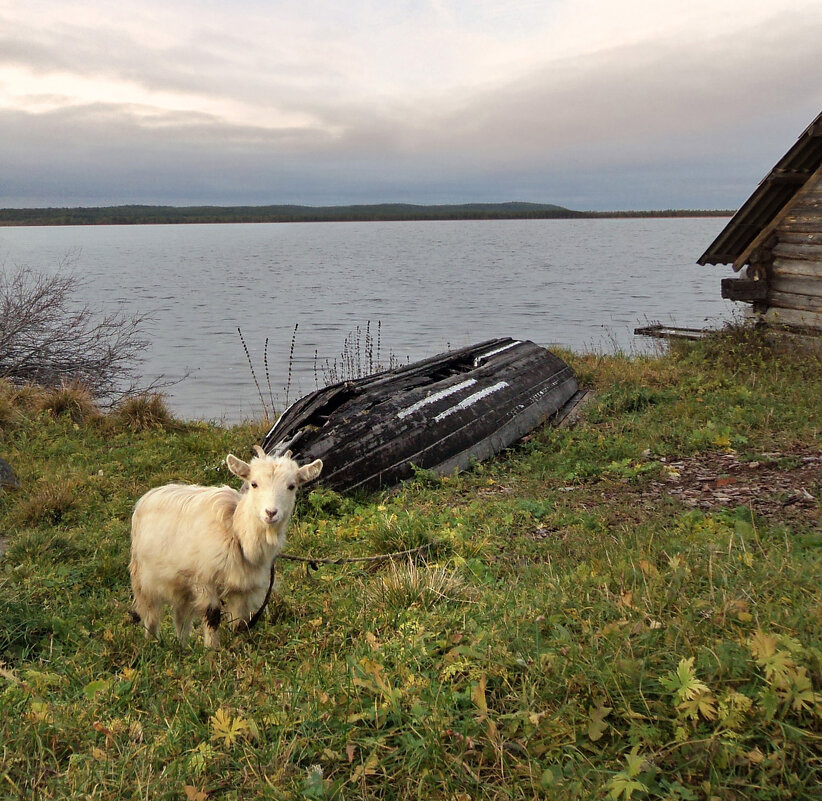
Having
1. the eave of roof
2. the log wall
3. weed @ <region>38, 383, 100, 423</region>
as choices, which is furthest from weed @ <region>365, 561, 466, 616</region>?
the log wall

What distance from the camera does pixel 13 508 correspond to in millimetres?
8891

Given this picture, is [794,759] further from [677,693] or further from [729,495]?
[729,495]

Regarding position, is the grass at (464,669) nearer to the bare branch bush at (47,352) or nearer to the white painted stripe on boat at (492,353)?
the white painted stripe on boat at (492,353)

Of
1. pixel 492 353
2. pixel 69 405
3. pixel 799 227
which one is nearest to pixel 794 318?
pixel 799 227

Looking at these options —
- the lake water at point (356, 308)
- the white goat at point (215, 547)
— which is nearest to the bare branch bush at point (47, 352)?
the lake water at point (356, 308)

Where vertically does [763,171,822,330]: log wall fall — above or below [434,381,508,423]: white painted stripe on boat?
above

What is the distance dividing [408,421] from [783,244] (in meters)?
10.5

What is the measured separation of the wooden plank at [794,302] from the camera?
14.4 metres

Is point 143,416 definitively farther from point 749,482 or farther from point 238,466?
point 749,482

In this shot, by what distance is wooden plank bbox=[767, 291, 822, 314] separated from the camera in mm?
14383

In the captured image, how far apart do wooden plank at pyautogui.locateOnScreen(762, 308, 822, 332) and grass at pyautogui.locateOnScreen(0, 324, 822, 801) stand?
26.7ft

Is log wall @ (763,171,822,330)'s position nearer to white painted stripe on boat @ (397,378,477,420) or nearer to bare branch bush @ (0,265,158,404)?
white painted stripe on boat @ (397,378,477,420)

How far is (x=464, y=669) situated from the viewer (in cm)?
362

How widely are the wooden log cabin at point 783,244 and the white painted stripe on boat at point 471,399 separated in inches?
256
